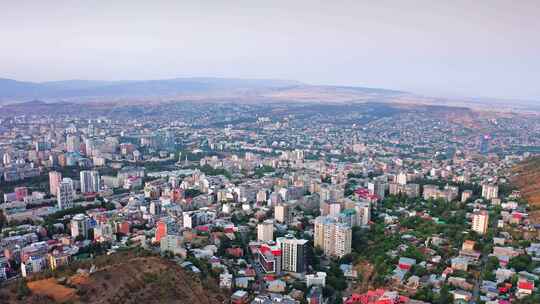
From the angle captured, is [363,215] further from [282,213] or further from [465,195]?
[465,195]

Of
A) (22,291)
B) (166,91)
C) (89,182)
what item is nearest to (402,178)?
(89,182)

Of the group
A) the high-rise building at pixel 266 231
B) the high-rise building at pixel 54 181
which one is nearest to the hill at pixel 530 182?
the high-rise building at pixel 266 231

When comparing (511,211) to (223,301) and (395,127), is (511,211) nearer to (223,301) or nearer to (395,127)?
(223,301)

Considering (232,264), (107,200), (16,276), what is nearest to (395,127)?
(107,200)

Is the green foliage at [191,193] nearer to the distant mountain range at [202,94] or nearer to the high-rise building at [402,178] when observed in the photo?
the high-rise building at [402,178]

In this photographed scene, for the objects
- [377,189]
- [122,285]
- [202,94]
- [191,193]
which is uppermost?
→ [202,94]

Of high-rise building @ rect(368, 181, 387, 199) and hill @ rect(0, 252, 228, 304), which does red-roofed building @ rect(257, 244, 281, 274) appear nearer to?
hill @ rect(0, 252, 228, 304)
